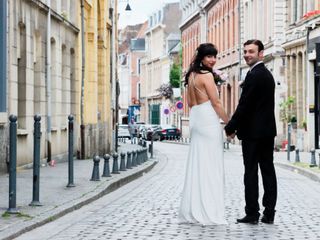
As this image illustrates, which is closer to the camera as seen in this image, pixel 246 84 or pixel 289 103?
pixel 246 84

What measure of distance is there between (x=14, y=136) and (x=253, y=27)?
51.0m

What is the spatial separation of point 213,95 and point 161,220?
1.70 m

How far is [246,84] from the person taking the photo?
40.8ft

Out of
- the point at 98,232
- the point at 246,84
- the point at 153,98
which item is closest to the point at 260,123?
the point at 246,84

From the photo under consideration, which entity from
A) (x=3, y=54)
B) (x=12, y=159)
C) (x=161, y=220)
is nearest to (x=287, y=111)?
(x=3, y=54)

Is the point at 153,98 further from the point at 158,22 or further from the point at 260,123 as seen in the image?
the point at 260,123

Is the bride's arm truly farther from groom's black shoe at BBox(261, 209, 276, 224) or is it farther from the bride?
groom's black shoe at BBox(261, 209, 276, 224)

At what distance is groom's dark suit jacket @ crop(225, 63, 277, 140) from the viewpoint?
40.3 feet

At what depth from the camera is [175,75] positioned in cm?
10675

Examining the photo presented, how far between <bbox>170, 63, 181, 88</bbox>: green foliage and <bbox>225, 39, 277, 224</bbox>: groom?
93.1 metres

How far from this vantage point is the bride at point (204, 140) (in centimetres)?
1232

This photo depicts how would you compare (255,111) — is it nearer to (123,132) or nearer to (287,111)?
(287,111)

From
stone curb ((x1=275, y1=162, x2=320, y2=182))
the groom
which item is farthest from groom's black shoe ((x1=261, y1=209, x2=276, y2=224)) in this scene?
stone curb ((x1=275, y1=162, x2=320, y2=182))

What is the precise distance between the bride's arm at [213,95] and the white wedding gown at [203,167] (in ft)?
0.28
